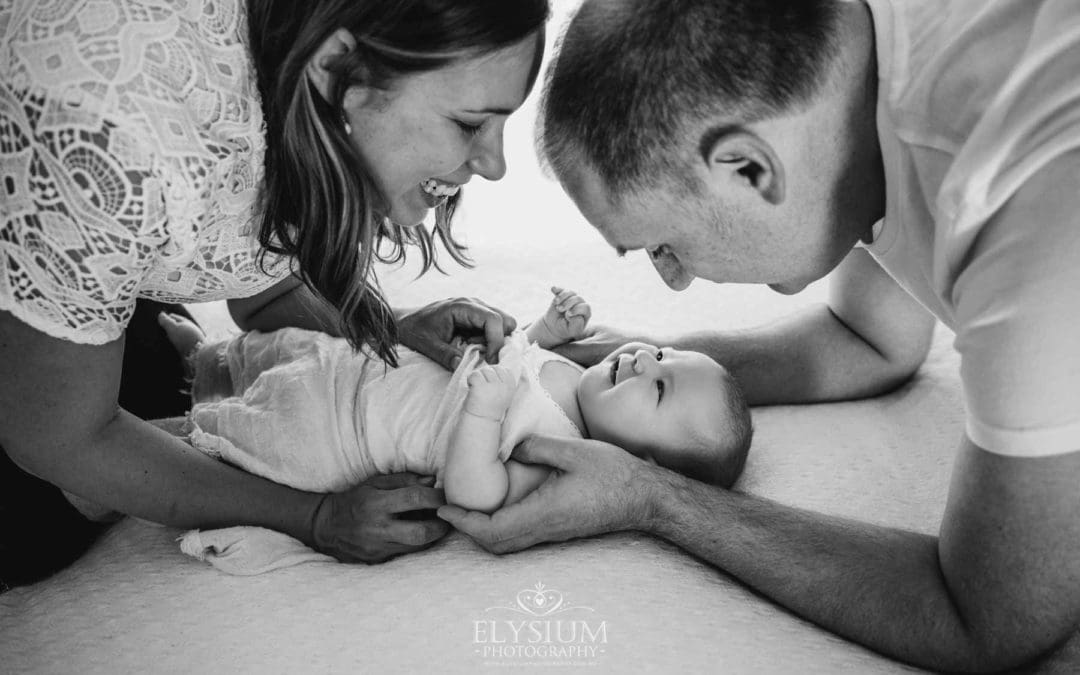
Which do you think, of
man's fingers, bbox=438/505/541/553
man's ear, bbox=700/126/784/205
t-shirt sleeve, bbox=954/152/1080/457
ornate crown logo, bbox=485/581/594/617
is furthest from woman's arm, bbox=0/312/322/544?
t-shirt sleeve, bbox=954/152/1080/457

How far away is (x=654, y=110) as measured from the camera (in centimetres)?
108

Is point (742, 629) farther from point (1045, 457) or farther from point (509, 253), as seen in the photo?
point (509, 253)

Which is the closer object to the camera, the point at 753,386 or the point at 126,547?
the point at 126,547

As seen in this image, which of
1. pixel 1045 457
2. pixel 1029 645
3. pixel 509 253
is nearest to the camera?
pixel 1045 457

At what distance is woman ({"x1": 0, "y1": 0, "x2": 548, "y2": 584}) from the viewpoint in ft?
3.33

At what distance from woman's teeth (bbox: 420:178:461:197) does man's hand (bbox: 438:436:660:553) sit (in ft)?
1.53

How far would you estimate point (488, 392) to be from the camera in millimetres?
1308

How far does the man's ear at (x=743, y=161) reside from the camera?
104 centimetres

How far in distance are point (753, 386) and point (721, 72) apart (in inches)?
30.7

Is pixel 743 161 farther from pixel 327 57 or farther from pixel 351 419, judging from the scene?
pixel 351 419

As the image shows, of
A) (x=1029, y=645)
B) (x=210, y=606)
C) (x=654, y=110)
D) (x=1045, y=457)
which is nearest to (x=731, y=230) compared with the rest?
(x=654, y=110)

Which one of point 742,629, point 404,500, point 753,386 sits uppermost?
point 404,500

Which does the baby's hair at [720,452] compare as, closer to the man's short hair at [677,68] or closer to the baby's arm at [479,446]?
the baby's arm at [479,446]

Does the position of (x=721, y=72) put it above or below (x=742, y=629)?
above
